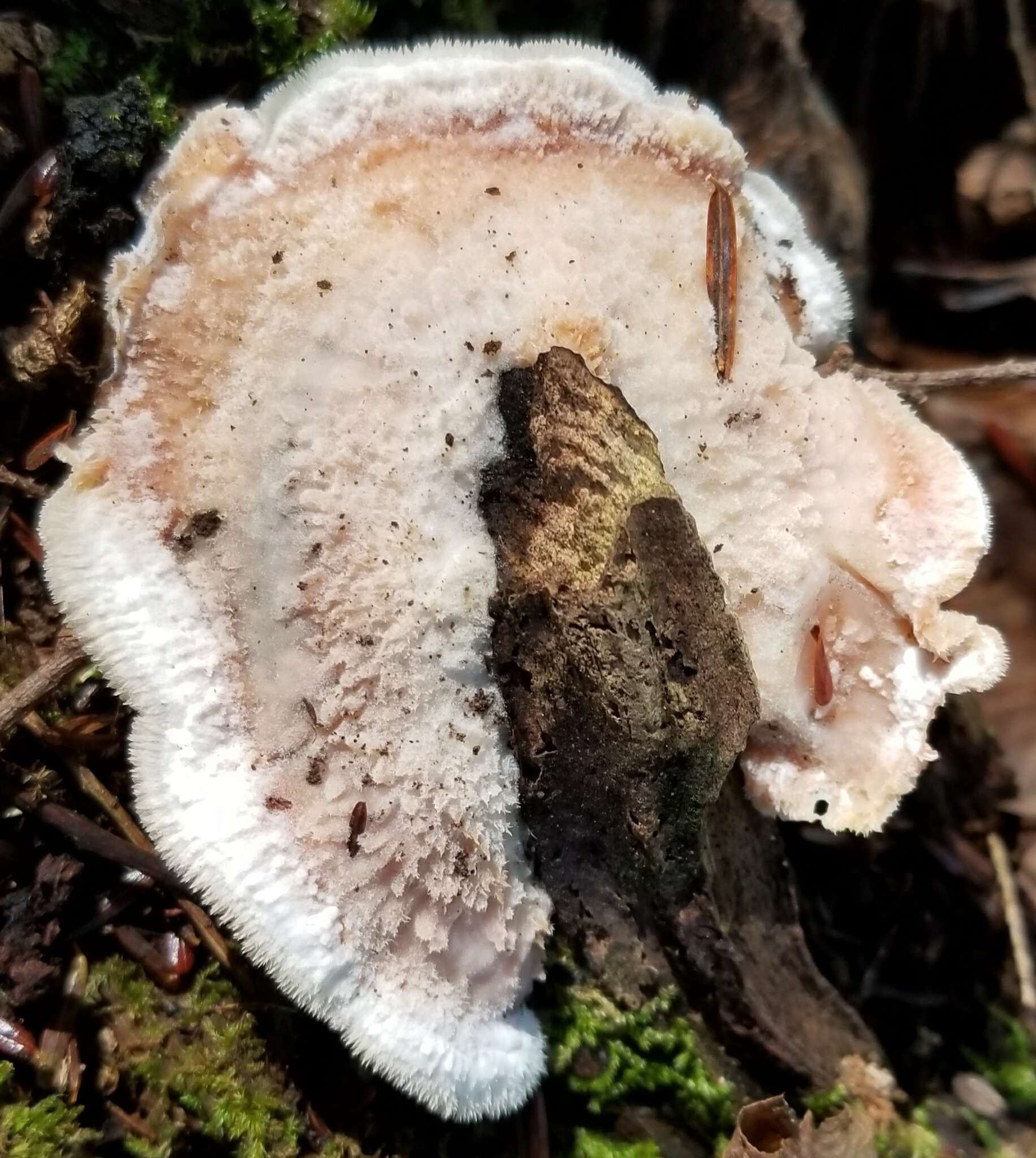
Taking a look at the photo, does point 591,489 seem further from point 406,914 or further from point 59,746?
point 59,746

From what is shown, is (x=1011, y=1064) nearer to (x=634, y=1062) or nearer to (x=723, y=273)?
(x=634, y=1062)

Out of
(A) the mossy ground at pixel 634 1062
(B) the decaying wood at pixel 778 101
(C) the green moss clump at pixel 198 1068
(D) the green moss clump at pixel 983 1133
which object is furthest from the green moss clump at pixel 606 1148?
(B) the decaying wood at pixel 778 101

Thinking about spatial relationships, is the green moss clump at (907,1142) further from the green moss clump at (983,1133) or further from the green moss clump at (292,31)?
the green moss clump at (292,31)

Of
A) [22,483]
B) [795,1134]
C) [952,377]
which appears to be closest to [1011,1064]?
[795,1134]

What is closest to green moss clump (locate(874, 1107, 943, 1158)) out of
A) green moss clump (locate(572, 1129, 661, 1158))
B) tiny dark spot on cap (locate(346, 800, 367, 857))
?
green moss clump (locate(572, 1129, 661, 1158))

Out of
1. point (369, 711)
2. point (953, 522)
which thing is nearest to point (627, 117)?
point (953, 522)

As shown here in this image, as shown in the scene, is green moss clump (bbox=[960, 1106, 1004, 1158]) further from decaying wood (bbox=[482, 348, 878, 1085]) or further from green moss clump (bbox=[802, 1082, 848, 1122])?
decaying wood (bbox=[482, 348, 878, 1085])
